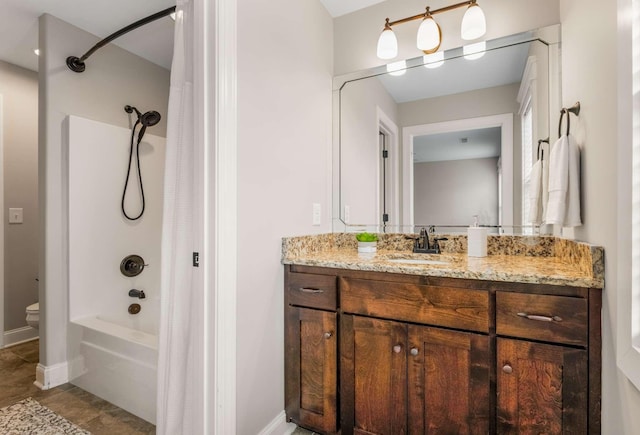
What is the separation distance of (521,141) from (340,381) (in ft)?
5.16

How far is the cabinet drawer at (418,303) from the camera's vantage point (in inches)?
48.3

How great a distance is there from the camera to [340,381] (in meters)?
1.50

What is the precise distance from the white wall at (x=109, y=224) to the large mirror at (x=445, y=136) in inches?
66.7

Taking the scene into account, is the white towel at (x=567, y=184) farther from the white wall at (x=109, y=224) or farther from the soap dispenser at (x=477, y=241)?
the white wall at (x=109, y=224)

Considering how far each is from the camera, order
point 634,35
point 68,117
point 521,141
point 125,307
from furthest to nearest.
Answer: point 125,307
point 68,117
point 521,141
point 634,35

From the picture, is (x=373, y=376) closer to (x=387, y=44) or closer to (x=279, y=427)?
(x=279, y=427)

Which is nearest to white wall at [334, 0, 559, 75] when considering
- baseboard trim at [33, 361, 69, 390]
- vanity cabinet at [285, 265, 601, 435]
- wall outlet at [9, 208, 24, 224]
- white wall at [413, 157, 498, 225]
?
Answer: white wall at [413, 157, 498, 225]

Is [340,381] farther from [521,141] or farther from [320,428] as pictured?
[521,141]

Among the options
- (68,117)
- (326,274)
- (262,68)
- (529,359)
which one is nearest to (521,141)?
(529,359)

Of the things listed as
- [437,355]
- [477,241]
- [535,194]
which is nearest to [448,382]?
[437,355]

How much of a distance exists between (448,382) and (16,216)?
12.1 feet

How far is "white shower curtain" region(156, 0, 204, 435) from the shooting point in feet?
4.29

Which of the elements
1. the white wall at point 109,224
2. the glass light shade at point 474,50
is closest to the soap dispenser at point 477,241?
the glass light shade at point 474,50

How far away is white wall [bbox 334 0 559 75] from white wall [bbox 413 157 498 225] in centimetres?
70
